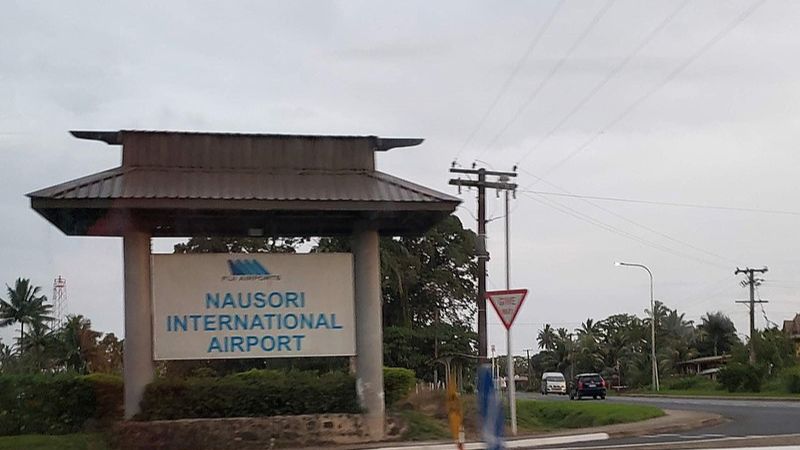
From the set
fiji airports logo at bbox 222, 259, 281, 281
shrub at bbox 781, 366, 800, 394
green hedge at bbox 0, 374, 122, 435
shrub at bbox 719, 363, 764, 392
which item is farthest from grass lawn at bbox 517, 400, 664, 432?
shrub at bbox 719, 363, 764, 392

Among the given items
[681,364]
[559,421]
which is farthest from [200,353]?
[681,364]

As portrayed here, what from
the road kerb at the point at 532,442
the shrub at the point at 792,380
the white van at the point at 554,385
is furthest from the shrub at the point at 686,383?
the road kerb at the point at 532,442

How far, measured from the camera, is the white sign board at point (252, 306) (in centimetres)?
1962

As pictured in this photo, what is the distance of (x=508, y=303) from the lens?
833 inches

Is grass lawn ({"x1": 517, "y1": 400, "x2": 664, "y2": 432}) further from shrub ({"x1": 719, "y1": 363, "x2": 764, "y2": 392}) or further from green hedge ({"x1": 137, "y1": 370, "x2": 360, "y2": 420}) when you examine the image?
shrub ({"x1": 719, "y1": 363, "x2": 764, "y2": 392})

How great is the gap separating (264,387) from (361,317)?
93.9 inches

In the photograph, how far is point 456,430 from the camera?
8.38m

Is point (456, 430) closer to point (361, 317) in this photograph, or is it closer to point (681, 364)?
point (361, 317)

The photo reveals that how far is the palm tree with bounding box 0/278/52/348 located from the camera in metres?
84.0

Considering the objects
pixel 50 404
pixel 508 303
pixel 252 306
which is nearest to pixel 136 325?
pixel 252 306

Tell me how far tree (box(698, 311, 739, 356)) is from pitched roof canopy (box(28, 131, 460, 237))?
80.2m

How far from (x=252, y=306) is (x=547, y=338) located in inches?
4024

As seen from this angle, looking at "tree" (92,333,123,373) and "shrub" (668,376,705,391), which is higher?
"tree" (92,333,123,373)

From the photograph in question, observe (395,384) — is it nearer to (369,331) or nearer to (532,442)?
(369,331)
